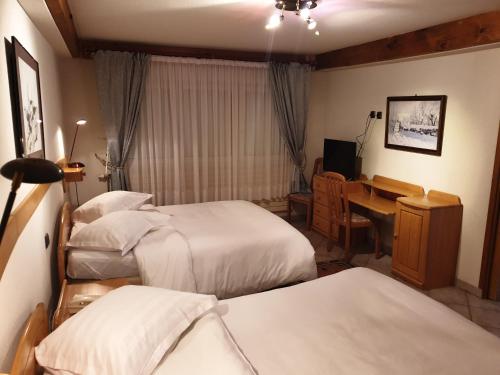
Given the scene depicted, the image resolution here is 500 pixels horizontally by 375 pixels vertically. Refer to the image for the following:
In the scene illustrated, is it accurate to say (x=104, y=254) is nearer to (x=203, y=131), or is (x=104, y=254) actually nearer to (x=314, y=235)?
(x=203, y=131)

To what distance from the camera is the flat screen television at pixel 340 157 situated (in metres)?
4.72

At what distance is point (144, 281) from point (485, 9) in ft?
10.7

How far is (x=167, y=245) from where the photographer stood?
2779mm

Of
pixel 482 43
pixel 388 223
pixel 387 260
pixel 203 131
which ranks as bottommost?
pixel 387 260

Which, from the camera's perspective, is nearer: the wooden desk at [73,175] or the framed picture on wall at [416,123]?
the wooden desk at [73,175]

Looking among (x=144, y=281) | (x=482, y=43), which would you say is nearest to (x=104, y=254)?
(x=144, y=281)

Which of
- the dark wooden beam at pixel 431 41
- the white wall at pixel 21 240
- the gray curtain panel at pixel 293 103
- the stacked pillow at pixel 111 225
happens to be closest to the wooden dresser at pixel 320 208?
the gray curtain panel at pixel 293 103

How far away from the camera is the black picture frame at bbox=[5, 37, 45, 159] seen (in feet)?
5.65

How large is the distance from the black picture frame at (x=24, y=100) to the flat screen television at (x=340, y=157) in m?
3.53

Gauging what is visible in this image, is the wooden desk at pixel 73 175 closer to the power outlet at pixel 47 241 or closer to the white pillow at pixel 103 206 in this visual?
the white pillow at pixel 103 206

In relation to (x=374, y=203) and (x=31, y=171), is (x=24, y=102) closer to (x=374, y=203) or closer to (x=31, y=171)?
(x=31, y=171)

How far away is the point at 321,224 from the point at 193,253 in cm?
248

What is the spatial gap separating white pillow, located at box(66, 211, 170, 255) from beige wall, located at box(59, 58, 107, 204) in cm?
175

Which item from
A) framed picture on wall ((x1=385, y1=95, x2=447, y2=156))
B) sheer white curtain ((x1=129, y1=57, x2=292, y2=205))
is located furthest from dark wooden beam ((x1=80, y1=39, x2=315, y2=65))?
framed picture on wall ((x1=385, y1=95, x2=447, y2=156))
